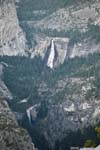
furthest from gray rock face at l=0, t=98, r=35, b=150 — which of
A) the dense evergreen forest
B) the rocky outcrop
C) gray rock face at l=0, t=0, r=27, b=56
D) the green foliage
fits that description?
gray rock face at l=0, t=0, r=27, b=56

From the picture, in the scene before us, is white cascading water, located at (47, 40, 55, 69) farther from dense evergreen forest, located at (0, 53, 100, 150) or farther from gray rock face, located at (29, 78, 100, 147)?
gray rock face, located at (29, 78, 100, 147)

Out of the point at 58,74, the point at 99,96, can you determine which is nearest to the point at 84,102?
the point at 99,96

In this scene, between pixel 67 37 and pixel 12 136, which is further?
pixel 67 37

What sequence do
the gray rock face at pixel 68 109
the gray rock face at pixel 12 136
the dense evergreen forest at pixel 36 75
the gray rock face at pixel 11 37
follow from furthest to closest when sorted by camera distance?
the gray rock face at pixel 11 37
the dense evergreen forest at pixel 36 75
the gray rock face at pixel 68 109
the gray rock face at pixel 12 136

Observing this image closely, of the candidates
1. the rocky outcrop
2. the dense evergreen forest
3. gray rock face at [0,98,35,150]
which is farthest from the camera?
the rocky outcrop

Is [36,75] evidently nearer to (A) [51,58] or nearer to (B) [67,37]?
(A) [51,58]

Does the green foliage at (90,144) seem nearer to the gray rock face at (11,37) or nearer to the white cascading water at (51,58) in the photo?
the white cascading water at (51,58)

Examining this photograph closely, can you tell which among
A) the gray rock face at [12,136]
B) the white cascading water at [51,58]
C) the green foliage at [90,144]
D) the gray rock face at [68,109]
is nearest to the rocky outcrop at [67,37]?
the white cascading water at [51,58]

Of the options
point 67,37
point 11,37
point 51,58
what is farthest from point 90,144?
point 11,37

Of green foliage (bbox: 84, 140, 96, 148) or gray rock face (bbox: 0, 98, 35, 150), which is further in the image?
green foliage (bbox: 84, 140, 96, 148)

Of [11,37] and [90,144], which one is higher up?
[90,144]

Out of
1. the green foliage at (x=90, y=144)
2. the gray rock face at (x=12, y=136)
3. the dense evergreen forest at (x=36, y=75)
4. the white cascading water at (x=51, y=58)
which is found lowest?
the white cascading water at (x=51, y=58)

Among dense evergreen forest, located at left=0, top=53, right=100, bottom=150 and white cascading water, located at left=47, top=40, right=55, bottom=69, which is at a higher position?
dense evergreen forest, located at left=0, top=53, right=100, bottom=150
